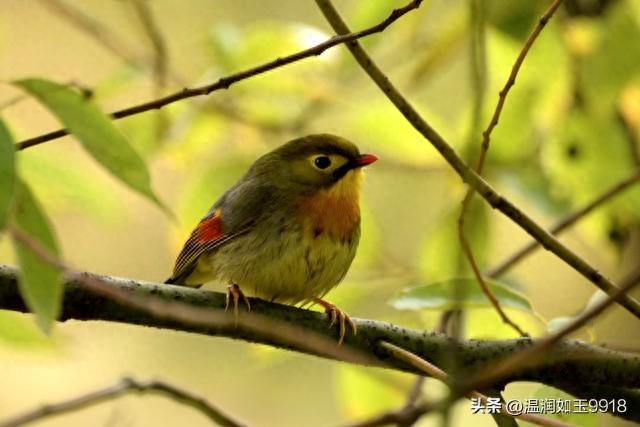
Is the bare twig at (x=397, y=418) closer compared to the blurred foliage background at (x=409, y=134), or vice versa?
the bare twig at (x=397, y=418)

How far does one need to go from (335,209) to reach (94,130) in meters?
1.69

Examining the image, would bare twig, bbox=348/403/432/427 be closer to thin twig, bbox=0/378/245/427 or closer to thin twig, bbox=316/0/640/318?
thin twig, bbox=0/378/245/427

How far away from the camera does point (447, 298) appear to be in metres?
2.59

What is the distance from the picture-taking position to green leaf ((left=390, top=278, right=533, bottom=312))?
2578mm

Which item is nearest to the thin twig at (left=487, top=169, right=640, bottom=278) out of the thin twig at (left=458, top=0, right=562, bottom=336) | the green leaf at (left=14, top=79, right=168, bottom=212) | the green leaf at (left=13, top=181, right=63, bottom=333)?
the thin twig at (left=458, top=0, right=562, bottom=336)

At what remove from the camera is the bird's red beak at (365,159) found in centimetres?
382

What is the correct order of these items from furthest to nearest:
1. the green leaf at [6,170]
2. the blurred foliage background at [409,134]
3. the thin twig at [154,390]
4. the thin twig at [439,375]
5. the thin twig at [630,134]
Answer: the thin twig at [630,134]
the blurred foliage background at [409,134]
the thin twig at [154,390]
the thin twig at [439,375]
the green leaf at [6,170]

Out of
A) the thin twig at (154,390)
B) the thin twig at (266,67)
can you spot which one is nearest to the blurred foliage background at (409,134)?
the thin twig at (266,67)

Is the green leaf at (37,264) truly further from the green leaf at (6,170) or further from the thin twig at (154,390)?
the thin twig at (154,390)

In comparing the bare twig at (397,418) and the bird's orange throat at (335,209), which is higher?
the bird's orange throat at (335,209)

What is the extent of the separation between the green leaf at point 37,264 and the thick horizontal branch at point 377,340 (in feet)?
1.35

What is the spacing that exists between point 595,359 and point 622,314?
1167 mm

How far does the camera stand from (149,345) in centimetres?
693

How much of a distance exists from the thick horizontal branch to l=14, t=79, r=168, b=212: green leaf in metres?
0.35
